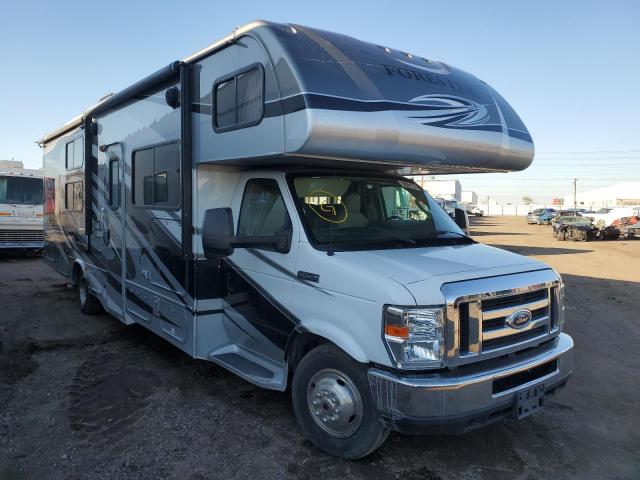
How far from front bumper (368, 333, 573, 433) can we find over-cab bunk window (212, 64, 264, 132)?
7.15 feet

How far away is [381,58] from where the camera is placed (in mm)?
4281

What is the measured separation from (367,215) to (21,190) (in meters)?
13.9

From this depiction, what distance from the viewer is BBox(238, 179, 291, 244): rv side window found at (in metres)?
4.19

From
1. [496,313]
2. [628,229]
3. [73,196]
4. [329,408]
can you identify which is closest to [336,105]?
[496,313]

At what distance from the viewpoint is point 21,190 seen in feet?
48.7

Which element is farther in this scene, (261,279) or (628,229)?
(628,229)

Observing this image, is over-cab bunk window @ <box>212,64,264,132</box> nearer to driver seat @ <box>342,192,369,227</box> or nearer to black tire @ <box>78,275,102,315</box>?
driver seat @ <box>342,192,369,227</box>

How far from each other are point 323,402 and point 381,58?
2.81m

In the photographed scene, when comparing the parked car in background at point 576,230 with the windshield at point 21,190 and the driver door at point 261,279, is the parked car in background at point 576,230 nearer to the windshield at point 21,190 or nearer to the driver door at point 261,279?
the windshield at point 21,190

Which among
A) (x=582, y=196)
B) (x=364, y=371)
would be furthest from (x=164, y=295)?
(x=582, y=196)

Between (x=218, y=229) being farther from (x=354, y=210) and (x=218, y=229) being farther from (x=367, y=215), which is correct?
(x=367, y=215)

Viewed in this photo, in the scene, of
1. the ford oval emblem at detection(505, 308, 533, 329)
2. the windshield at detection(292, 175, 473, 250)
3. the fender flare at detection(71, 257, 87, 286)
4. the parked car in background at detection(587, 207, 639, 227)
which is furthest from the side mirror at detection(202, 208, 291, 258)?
the parked car in background at detection(587, 207, 639, 227)

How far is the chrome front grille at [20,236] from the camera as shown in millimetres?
14492

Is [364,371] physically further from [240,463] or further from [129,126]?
[129,126]
